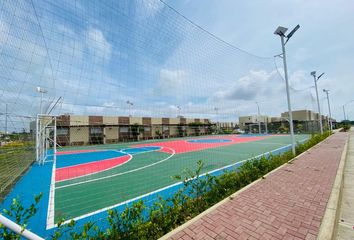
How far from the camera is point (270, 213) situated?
2.76 meters

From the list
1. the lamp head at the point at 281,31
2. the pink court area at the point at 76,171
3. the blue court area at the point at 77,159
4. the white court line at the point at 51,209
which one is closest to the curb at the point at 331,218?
the white court line at the point at 51,209

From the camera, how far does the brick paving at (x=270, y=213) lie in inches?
88.5

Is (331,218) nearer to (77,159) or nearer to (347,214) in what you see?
(347,214)

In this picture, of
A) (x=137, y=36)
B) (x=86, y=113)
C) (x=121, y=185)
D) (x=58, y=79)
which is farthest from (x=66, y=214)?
(x=137, y=36)

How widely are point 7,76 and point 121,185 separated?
4137mm

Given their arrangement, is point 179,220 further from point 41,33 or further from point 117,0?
point 117,0

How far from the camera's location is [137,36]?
3.62m

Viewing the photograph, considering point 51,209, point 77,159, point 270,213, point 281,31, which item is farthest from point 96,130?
point 281,31

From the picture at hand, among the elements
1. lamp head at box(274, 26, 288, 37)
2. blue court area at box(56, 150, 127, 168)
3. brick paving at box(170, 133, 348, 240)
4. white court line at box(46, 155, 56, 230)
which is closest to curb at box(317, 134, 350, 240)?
brick paving at box(170, 133, 348, 240)

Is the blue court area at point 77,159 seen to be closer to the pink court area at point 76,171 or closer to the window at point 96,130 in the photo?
the pink court area at point 76,171

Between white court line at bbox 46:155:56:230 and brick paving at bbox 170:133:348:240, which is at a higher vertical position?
brick paving at bbox 170:133:348:240

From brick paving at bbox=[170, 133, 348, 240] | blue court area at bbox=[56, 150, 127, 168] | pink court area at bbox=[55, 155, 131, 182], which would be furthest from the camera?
blue court area at bbox=[56, 150, 127, 168]

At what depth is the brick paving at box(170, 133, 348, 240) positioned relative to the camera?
225cm

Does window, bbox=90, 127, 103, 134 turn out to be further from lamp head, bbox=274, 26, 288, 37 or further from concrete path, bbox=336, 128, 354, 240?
concrete path, bbox=336, 128, 354, 240
